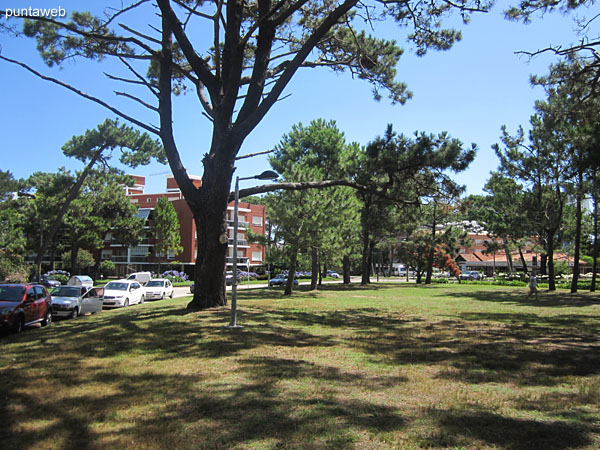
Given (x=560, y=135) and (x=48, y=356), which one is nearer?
(x=48, y=356)

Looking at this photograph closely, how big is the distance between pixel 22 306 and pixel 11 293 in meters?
0.82

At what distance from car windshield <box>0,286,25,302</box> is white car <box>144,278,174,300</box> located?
14.4m

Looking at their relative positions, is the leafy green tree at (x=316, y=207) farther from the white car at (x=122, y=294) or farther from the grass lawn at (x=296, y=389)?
the grass lawn at (x=296, y=389)

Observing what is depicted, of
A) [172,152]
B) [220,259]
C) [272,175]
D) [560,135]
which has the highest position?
[560,135]

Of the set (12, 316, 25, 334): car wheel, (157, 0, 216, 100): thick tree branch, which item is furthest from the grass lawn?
(157, 0, 216, 100): thick tree branch

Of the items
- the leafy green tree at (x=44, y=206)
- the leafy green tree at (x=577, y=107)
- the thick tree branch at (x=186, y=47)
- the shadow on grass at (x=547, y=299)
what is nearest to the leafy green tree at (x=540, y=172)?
the shadow on grass at (x=547, y=299)

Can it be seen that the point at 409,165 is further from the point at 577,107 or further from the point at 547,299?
the point at 547,299

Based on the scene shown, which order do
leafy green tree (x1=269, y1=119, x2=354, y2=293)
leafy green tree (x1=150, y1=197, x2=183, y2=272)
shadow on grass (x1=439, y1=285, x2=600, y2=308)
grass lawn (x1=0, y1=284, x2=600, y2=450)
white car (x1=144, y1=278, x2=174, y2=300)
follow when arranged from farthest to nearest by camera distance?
leafy green tree (x1=150, y1=197, x2=183, y2=272)
white car (x1=144, y1=278, x2=174, y2=300)
leafy green tree (x1=269, y1=119, x2=354, y2=293)
shadow on grass (x1=439, y1=285, x2=600, y2=308)
grass lawn (x1=0, y1=284, x2=600, y2=450)

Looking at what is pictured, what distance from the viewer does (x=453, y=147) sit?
1451cm

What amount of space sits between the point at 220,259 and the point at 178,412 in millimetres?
8824

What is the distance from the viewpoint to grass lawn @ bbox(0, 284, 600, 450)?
14.3 feet

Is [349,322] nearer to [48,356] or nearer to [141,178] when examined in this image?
[48,356]

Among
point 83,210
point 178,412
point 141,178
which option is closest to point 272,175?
point 178,412

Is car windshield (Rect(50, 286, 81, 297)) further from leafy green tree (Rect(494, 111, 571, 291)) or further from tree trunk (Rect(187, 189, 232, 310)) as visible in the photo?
leafy green tree (Rect(494, 111, 571, 291))
